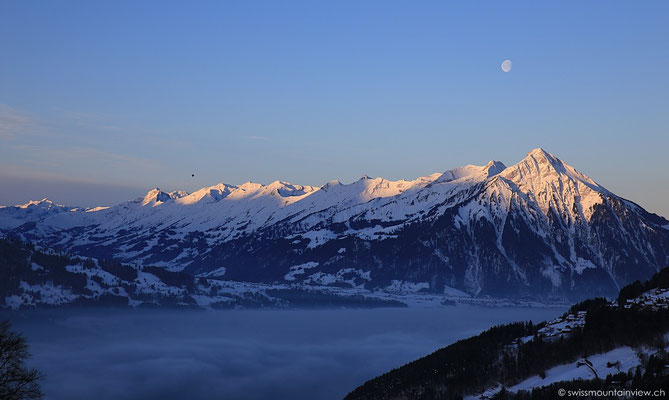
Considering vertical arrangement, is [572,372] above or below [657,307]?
below

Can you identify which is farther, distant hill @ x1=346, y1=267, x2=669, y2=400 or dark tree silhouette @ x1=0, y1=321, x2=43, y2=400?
distant hill @ x1=346, y1=267, x2=669, y2=400

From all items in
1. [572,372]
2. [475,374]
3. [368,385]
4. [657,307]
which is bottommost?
[368,385]

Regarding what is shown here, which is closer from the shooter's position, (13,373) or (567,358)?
(13,373)

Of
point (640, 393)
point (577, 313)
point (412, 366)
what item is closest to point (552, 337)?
point (577, 313)

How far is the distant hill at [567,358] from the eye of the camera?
63.4m

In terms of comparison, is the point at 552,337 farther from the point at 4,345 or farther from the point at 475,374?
the point at 4,345

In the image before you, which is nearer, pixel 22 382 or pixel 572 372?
pixel 22 382

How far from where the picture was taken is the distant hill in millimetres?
63375

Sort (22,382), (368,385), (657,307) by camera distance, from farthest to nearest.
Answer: (368,385)
(657,307)
(22,382)

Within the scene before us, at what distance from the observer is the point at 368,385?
14662 cm

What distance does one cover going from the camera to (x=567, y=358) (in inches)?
3164

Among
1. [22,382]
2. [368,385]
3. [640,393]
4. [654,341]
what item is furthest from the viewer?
[368,385]

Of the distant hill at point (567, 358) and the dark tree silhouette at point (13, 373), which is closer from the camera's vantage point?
the dark tree silhouette at point (13, 373)

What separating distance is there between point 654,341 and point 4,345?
64.2 meters
